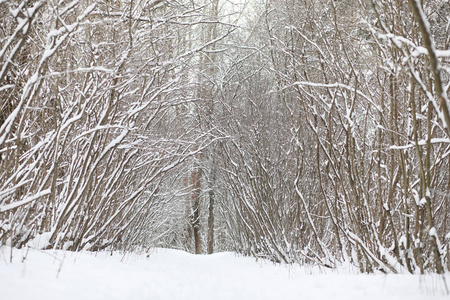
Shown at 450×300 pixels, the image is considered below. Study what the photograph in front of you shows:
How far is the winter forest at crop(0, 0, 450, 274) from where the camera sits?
2.67 meters

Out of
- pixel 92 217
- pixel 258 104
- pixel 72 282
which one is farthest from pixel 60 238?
pixel 258 104

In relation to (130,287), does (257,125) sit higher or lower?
higher

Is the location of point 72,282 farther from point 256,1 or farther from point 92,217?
point 256,1

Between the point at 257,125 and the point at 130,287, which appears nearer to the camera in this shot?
the point at 130,287

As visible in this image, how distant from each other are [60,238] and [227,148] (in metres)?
4.07

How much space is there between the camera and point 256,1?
8195 millimetres

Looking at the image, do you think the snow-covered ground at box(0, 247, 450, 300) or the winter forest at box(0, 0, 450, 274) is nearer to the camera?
the snow-covered ground at box(0, 247, 450, 300)

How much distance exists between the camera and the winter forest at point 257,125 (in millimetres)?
2674

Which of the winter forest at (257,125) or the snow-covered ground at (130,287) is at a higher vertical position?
the winter forest at (257,125)

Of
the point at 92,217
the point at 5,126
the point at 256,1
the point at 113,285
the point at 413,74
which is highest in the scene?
the point at 256,1

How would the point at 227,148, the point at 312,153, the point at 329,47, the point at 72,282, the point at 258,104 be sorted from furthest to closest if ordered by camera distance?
the point at 227,148 → the point at 258,104 → the point at 312,153 → the point at 329,47 → the point at 72,282

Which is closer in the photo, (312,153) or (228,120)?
(312,153)

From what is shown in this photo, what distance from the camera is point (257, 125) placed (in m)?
6.20

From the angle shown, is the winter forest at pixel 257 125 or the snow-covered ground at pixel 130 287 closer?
the snow-covered ground at pixel 130 287
